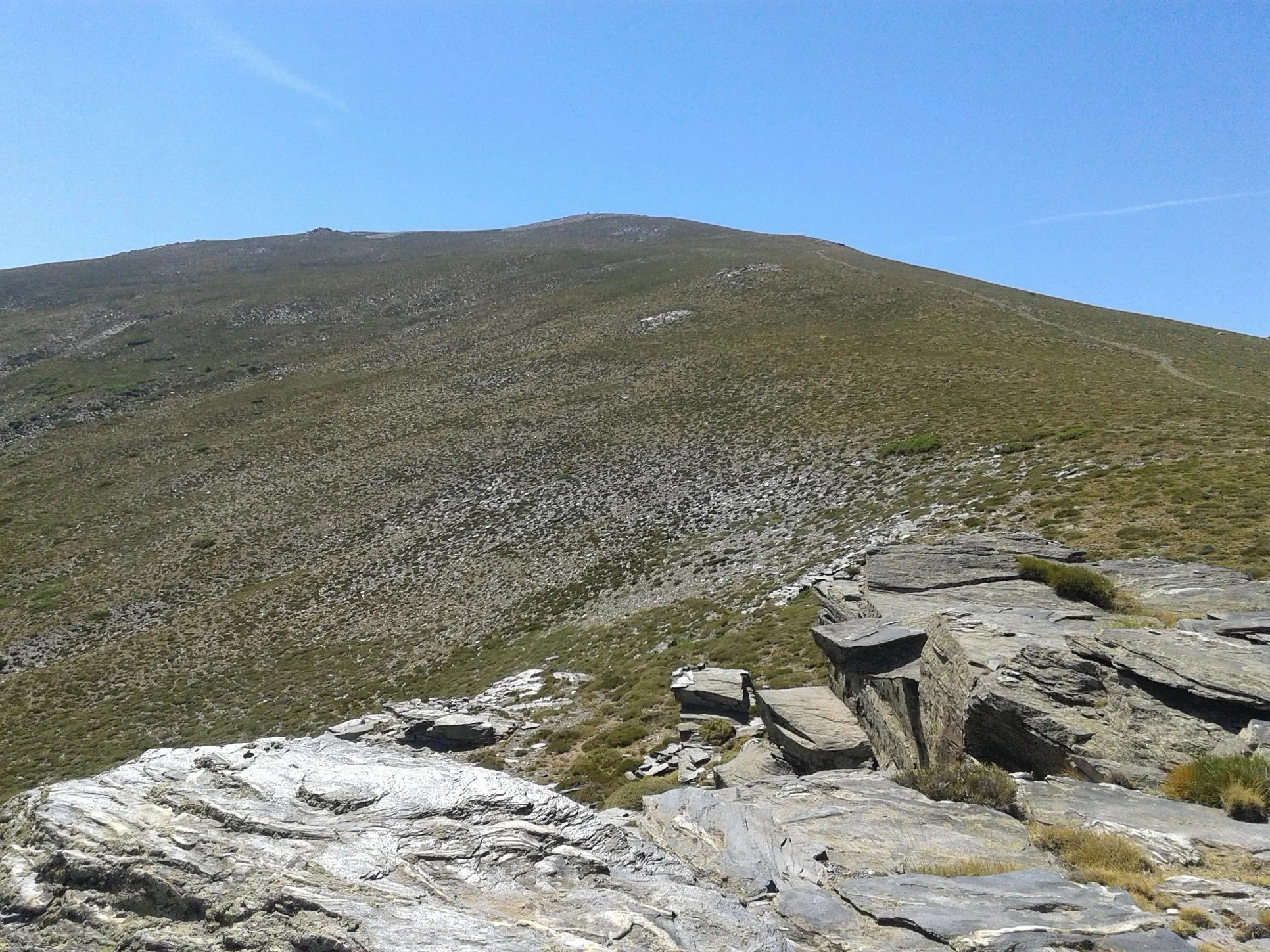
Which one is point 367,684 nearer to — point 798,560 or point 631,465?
point 798,560

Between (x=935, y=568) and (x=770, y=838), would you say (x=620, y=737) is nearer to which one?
(x=935, y=568)

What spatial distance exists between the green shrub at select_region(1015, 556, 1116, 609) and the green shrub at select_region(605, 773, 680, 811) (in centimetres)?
960

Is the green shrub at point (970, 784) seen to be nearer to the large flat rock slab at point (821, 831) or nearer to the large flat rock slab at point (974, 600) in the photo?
the large flat rock slab at point (821, 831)

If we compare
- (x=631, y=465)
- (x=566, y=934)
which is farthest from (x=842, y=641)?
(x=631, y=465)

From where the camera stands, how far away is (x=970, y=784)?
9344 millimetres

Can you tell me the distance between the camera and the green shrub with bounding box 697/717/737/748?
52.5 feet

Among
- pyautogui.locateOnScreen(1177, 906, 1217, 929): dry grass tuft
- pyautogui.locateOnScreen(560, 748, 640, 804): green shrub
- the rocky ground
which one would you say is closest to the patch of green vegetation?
the rocky ground

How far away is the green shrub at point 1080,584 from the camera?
14.3m

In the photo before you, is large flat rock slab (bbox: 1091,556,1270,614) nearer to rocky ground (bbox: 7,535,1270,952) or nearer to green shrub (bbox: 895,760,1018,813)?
rocky ground (bbox: 7,535,1270,952)

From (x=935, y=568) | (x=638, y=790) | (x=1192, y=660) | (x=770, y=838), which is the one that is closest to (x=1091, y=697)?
(x=1192, y=660)

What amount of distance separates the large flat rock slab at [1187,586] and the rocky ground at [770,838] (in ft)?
0.85

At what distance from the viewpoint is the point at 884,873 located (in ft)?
24.4

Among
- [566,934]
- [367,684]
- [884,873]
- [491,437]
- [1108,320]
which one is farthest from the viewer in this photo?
[1108,320]

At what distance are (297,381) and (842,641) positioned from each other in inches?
2956
